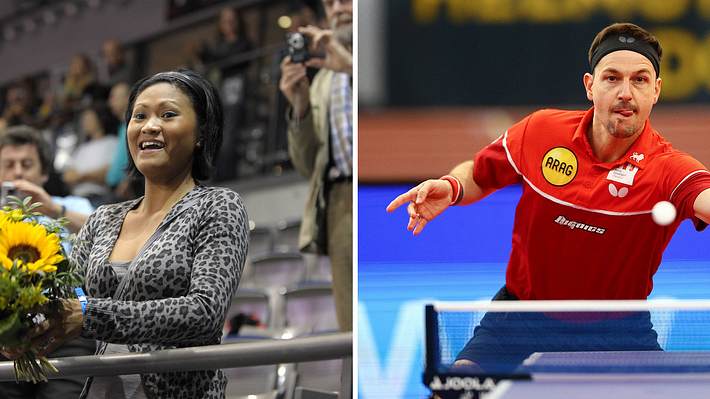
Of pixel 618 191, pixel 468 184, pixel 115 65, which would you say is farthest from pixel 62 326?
pixel 115 65

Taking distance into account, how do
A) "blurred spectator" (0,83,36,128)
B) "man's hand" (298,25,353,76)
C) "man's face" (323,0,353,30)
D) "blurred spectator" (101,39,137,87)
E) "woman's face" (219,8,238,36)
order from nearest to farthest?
"man's hand" (298,25,353,76) < "man's face" (323,0,353,30) < "woman's face" (219,8,238,36) < "blurred spectator" (101,39,137,87) < "blurred spectator" (0,83,36,128)

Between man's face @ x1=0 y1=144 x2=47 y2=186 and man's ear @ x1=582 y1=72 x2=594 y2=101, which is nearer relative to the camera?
man's ear @ x1=582 y1=72 x2=594 y2=101

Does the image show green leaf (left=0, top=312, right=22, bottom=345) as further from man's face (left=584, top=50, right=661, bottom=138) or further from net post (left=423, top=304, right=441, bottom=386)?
Answer: man's face (left=584, top=50, right=661, bottom=138)

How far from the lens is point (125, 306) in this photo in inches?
92.0

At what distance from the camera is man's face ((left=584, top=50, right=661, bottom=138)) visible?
258 cm

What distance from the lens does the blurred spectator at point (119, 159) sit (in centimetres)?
682

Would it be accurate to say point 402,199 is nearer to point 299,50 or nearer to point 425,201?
point 425,201

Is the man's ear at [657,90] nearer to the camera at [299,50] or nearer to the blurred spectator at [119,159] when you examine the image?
the camera at [299,50]

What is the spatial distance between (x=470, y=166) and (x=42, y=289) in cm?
112

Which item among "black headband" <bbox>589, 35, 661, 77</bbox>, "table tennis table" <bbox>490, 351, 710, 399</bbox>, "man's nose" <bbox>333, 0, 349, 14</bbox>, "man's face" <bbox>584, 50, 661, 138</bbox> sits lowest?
"table tennis table" <bbox>490, 351, 710, 399</bbox>

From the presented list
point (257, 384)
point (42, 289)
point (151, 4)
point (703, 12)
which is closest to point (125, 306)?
point (42, 289)

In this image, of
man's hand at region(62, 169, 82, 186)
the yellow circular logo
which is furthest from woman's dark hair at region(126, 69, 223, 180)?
man's hand at region(62, 169, 82, 186)

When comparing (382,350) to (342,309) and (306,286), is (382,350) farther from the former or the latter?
(306,286)

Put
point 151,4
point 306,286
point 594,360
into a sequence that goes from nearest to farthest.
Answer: point 594,360 → point 306,286 → point 151,4
